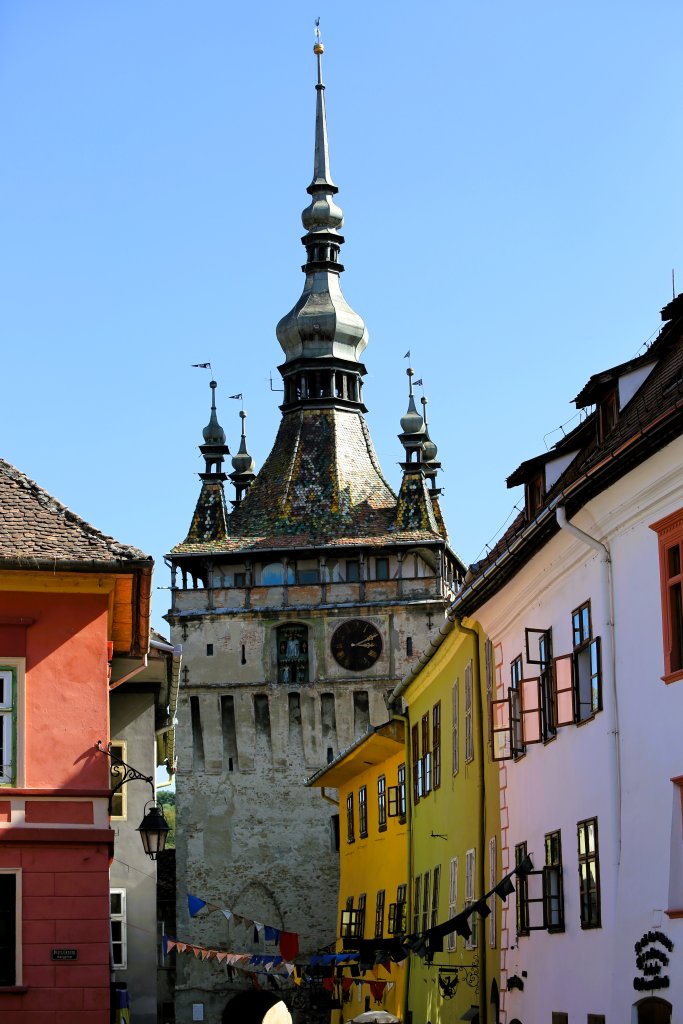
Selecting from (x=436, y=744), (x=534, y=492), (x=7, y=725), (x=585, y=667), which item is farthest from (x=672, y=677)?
(x=436, y=744)

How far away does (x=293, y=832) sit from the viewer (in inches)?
2876

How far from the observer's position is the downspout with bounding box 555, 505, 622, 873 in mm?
18641

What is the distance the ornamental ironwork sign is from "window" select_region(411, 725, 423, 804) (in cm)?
1793

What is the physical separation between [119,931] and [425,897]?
5.83 metres

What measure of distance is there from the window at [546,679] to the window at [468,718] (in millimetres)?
5856

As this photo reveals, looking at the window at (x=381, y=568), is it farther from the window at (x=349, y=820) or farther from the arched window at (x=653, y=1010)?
the arched window at (x=653, y=1010)

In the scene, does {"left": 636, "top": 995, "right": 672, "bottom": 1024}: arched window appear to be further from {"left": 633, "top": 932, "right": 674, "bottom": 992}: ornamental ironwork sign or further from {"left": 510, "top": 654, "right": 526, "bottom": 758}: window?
{"left": 510, "top": 654, "right": 526, "bottom": 758}: window

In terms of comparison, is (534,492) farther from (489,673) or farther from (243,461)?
(243,461)

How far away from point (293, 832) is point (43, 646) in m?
52.5

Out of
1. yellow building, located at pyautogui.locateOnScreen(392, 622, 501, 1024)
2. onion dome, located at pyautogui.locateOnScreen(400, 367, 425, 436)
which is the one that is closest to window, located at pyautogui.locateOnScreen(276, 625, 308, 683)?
onion dome, located at pyautogui.locateOnScreen(400, 367, 425, 436)

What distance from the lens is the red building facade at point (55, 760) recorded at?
2042 cm

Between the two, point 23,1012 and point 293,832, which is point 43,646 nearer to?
point 23,1012

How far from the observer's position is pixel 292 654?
246ft

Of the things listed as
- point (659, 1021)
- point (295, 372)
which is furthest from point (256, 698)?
point (659, 1021)
